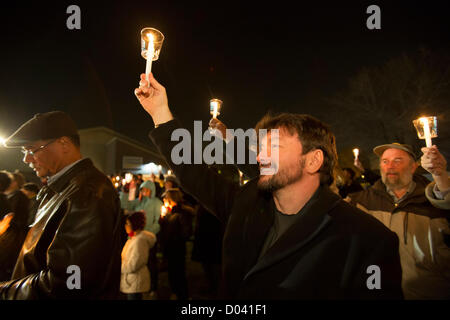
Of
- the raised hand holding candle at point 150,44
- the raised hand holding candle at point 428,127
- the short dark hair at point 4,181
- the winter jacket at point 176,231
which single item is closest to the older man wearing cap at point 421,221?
the raised hand holding candle at point 428,127

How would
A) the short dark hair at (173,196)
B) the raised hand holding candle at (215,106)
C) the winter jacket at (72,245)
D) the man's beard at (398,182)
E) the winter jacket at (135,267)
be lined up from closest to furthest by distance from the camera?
the winter jacket at (72,245) < the raised hand holding candle at (215,106) < the man's beard at (398,182) < the winter jacket at (135,267) < the short dark hair at (173,196)

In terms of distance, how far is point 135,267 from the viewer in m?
4.38

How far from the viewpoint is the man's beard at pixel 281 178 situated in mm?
1983

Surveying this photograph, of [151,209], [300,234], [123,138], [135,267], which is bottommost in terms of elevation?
[135,267]

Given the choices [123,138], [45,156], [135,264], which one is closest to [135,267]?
[135,264]

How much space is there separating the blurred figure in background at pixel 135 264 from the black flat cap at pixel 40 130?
255 cm

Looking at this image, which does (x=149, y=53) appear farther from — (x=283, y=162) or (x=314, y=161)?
(x=314, y=161)

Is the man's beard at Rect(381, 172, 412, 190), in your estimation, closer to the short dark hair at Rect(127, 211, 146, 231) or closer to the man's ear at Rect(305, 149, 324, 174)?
the man's ear at Rect(305, 149, 324, 174)

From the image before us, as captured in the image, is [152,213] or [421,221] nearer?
[421,221]

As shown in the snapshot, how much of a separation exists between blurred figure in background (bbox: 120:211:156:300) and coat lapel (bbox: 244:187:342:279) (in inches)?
128

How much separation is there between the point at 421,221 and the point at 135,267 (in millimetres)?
4156

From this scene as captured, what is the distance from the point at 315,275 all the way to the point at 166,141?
53.6 inches

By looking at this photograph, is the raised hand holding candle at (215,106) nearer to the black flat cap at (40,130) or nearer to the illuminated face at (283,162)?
the illuminated face at (283,162)

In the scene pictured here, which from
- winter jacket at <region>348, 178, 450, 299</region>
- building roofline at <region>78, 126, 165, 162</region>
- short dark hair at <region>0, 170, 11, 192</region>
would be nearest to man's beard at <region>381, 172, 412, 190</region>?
winter jacket at <region>348, 178, 450, 299</region>
